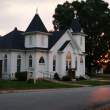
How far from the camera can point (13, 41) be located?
5856cm

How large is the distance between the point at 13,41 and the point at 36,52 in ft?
11.7

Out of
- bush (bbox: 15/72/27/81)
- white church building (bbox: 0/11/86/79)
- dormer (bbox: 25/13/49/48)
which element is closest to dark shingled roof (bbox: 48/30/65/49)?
white church building (bbox: 0/11/86/79)

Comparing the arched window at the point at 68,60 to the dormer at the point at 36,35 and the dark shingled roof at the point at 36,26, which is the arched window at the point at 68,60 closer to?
the dormer at the point at 36,35

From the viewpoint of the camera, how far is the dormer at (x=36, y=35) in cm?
5781

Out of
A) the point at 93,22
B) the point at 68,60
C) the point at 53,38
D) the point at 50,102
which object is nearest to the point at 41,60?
the point at 53,38

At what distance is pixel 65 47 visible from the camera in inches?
2397

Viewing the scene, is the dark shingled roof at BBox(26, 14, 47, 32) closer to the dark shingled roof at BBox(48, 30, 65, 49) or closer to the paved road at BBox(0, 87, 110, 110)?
the dark shingled roof at BBox(48, 30, 65, 49)

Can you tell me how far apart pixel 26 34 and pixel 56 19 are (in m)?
22.8

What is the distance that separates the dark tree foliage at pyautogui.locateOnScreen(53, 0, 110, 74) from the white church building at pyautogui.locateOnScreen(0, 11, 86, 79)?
13.3m

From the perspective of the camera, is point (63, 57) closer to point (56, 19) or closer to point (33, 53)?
point (33, 53)

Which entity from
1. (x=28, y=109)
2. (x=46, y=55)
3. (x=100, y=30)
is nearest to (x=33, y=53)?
(x=46, y=55)

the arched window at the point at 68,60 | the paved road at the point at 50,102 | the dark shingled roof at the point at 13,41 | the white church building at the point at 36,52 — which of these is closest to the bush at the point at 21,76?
the white church building at the point at 36,52

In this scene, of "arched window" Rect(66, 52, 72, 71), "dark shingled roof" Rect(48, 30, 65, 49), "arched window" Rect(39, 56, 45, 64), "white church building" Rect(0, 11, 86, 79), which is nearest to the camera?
"white church building" Rect(0, 11, 86, 79)

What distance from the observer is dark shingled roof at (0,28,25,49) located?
189 feet
